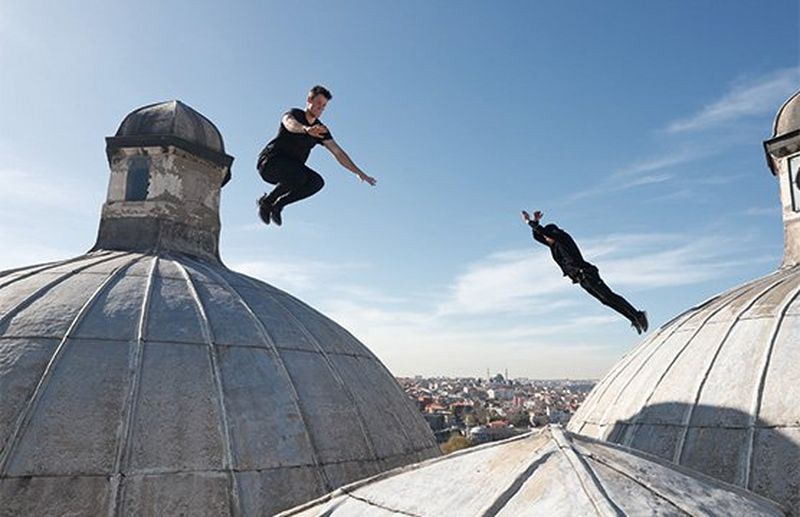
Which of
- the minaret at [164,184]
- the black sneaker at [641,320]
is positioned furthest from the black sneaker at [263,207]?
the black sneaker at [641,320]

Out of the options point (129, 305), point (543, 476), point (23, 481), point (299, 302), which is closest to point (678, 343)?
point (299, 302)

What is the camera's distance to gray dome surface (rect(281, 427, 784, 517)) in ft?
13.2

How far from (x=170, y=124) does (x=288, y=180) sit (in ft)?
15.7

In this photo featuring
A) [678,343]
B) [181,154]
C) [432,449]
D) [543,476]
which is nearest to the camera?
[543,476]

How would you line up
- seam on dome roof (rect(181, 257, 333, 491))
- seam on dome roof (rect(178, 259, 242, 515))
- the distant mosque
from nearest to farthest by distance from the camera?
the distant mosque → seam on dome roof (rect(178, 259, 242, 515)) → seam on dome roof (rect(181, 257, 333, 491))

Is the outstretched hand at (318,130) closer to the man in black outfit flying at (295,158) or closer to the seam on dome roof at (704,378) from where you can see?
the man in black outfit flying at (295,158)

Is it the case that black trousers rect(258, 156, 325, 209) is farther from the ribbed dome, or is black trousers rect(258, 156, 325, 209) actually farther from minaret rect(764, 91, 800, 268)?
minaret rect(764, 91, 800, 268)

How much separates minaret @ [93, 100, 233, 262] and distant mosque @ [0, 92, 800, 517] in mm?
49

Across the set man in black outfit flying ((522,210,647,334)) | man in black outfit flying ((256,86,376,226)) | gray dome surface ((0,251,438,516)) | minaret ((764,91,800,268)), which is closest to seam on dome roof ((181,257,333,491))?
gray dome surface ((0,251,438,516))

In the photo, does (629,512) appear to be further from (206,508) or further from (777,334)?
(777,334)

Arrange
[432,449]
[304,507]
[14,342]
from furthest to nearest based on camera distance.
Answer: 1. [432,449]
2. [14,342]
3. [304,507]

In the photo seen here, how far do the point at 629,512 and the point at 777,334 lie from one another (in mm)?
7958

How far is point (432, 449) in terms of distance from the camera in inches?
429

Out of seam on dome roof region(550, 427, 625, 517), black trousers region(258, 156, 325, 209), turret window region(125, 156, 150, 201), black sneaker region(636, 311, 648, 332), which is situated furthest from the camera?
black sneaker region(636, 311, 648, 332)
